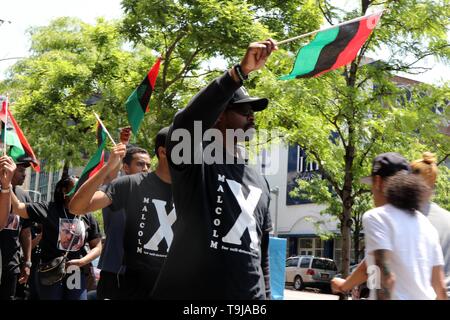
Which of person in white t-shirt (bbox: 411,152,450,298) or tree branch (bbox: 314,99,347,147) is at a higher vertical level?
tree branch (bbox: 314,99,347,147)

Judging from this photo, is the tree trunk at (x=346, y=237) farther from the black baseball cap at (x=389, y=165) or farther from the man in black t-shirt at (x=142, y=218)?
the black baseball cap at (x=389, y=165)

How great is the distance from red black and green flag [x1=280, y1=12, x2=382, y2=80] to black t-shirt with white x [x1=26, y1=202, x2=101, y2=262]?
2.92 metres

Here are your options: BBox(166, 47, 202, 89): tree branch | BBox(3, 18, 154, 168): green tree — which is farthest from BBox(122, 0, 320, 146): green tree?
BBox(3, 18, 154, 168): green tree

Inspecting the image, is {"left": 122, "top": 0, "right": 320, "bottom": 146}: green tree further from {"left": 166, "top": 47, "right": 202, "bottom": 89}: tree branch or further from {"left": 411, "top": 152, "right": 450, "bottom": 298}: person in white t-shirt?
{"left": 411, "top": 152, "right": 450, "bottom": 298}: person in white t-shirt

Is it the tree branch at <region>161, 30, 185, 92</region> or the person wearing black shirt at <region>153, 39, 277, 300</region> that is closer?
the person wearing black shirt at <region>153, 39, 277, 300</region>

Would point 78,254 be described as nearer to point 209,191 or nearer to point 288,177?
point 209,191

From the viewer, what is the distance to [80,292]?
6.36 m

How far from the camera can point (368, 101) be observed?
1299 centimetres

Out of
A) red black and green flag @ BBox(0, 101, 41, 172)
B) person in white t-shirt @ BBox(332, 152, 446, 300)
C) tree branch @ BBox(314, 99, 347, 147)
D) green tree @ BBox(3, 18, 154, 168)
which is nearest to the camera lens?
person in white t-shirt @ BBox(332, 152, 446, 300)

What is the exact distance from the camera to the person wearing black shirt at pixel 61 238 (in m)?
6.27

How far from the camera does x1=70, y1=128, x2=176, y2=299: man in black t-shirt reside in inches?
173

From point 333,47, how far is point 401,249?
162 cm

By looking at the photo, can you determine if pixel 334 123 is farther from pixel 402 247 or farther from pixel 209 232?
pixel 209 232

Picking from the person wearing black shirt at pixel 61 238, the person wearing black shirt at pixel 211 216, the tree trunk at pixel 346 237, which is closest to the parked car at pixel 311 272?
the tree trunk at pixel 346 237
